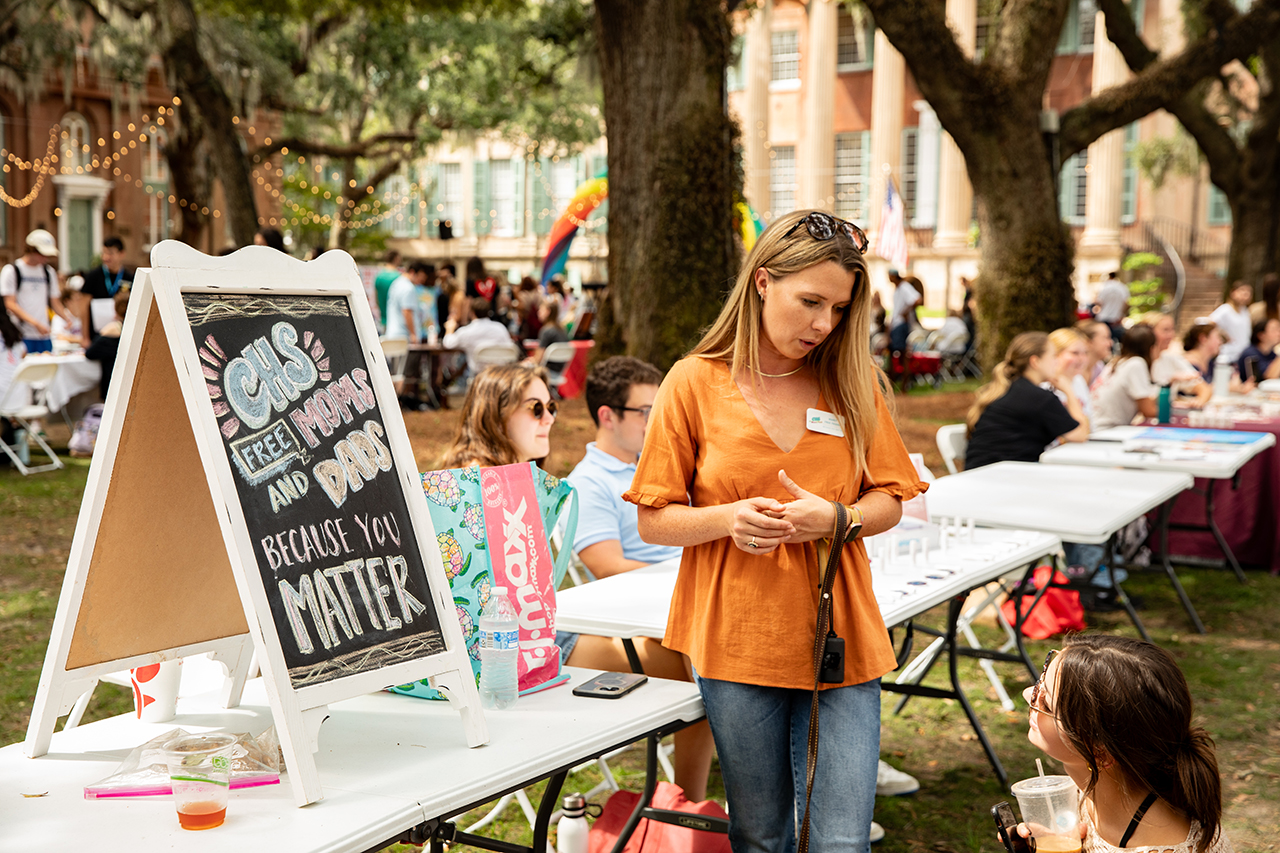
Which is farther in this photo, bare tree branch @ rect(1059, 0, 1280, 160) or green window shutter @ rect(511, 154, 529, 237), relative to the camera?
green window shutter @ rect(511, 154, 529, 237)

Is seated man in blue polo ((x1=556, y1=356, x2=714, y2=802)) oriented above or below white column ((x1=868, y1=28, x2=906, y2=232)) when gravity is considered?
below

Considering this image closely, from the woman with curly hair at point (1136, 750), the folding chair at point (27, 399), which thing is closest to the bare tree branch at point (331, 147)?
the folding chair at point (27, 399)

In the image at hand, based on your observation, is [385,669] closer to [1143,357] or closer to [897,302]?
[1143,357]

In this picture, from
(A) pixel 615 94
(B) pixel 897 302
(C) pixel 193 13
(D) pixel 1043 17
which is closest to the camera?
(A) pixel 615 94

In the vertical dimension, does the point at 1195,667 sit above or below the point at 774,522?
below

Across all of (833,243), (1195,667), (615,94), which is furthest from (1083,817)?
(615,94)

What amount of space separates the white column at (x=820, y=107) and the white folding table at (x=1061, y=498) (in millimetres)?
28930

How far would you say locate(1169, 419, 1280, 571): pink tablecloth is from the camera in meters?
7.32

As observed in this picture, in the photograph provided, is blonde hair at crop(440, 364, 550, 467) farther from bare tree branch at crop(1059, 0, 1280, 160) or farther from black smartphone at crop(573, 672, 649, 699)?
bare tree branch at crop(1059, 0, 1280, 160)

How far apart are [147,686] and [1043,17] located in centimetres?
1114

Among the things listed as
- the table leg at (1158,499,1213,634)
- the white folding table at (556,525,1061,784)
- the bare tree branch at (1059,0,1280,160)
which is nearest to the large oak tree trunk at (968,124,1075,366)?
the bare tree branch at (1059,0,1280,160)

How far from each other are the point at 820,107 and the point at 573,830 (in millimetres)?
33472

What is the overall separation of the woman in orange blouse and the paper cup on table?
0.99 metres

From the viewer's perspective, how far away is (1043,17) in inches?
444
